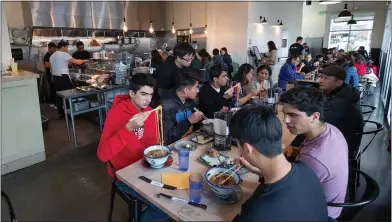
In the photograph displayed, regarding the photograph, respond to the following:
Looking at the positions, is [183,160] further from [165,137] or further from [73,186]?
[73,186]

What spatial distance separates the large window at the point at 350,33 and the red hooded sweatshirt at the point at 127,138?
47.2 ft

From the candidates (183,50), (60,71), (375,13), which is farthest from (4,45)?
(375,13)

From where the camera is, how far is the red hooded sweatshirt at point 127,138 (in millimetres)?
1727

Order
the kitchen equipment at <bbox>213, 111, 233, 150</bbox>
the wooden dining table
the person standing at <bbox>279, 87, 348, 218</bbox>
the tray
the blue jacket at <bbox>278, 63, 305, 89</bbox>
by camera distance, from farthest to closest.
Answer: the blue jacket at <bbox>278, 63, 305, 89</bbox>, the tray, the kitchen equipment at <bbox>213, 111, 233, 150</bbox>, the person standing at <bbox>279, 87, 348, 218</bbox>, the wooden dining table

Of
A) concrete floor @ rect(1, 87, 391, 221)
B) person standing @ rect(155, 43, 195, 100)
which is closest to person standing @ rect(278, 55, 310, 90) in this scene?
concrete floor @ rect(1, 87, 391, 221)

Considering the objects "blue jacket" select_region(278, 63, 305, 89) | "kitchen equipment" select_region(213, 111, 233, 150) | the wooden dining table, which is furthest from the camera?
"blue jacket" select_region(278, 63, 305, 89)

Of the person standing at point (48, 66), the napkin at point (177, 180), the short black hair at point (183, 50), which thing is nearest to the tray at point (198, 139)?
the napkin at point (177, 180)

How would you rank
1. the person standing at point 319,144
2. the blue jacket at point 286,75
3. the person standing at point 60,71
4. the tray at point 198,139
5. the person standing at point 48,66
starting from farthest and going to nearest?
the person standing at point 48,66 < the person standing at point 60,71 < the blue jacket at point 286,75 < the tray at point 198,139 < the person standing at point 319,144

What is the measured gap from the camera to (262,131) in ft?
3.38

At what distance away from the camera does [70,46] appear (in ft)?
25.3

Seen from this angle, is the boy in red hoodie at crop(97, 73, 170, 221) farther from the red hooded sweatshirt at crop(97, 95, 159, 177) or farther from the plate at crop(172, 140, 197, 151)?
the plate at crop(172, 140, 197, 151)

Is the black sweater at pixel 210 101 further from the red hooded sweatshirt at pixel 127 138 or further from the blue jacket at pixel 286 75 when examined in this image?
the blue jacket at pixel 286 75

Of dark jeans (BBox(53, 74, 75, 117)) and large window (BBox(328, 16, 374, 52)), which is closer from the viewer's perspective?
dark jeans (BBox(53, 74, 75, 117))

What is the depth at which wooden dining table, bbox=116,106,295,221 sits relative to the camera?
1188mm
